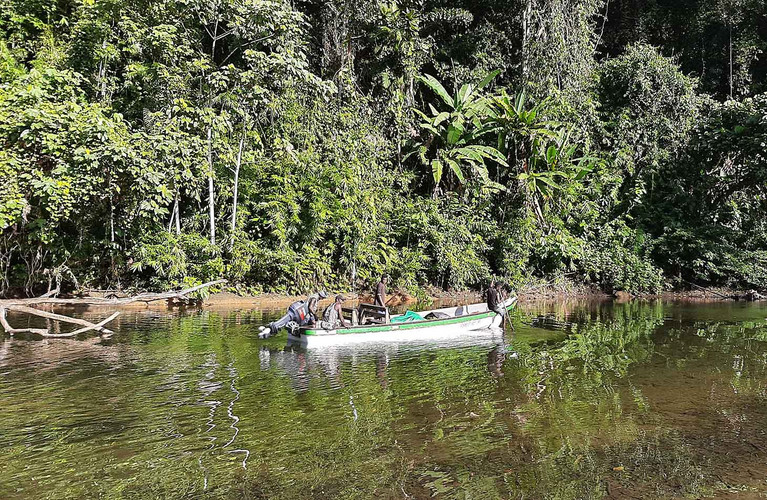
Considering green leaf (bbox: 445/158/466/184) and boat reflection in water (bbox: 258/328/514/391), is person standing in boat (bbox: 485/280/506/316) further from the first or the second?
green leaf (bbox: 445/158/466/184)

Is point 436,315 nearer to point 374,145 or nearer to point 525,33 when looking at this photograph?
point 374,145

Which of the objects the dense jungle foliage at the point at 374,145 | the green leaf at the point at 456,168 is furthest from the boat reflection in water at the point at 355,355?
Answer: the green leaf at the point at 456,168

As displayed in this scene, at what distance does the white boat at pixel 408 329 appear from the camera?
12273mm

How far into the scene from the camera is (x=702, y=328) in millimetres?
14984

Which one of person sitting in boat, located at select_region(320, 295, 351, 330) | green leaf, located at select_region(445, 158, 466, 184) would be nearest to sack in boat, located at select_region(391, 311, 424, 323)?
person sitting in boat, located at select_region(320, 295, 351, 330)

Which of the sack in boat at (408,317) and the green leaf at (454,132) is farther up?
the green leaf at (454,132)

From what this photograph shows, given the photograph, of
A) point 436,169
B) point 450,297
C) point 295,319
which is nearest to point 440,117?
point 436,169

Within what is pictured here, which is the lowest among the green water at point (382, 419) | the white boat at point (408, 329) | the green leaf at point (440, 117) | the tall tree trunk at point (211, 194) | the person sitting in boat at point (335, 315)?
the green water at point (382, 419)

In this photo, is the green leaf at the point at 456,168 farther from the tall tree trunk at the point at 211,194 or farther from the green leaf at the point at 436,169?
the tall tree trunk at the point at 211,194

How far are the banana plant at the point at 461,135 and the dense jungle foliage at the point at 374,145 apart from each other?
10 cm

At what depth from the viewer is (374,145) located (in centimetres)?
2253

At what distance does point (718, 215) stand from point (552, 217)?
7.50 meters

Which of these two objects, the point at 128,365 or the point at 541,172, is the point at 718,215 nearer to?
the point at 541,172

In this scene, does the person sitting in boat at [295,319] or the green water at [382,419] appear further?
the person sitting in boat at [295,319]
